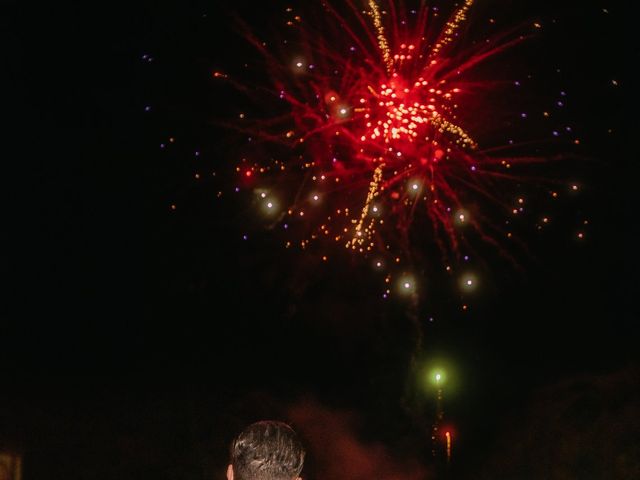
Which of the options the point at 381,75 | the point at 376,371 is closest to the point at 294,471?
the point at 381,75

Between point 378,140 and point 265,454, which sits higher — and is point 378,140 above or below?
above

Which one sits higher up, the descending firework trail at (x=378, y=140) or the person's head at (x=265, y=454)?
the descending firework trail at (x=378, y=140)

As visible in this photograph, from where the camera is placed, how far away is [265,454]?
205 centimetres

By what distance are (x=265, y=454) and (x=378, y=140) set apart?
16.0 feet

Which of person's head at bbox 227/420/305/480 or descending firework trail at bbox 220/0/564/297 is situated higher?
descending firework trail at bbox 220/0/564/297

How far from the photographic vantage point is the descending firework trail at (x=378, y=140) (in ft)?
21.0

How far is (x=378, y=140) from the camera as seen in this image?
6.64 m

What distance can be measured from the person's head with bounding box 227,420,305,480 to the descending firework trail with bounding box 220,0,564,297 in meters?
4.70

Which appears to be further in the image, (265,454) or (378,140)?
(378,140)

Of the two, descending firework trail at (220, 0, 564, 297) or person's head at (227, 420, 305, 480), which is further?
descending firework trail at (220, 0, 564, 297)

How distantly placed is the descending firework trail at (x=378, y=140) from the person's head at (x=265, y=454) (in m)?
4.70

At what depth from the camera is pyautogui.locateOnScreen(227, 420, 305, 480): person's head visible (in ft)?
6.71

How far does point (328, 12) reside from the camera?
643cm

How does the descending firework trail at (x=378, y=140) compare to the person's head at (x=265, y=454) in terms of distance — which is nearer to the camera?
the person's head at (x=265, y=454)
